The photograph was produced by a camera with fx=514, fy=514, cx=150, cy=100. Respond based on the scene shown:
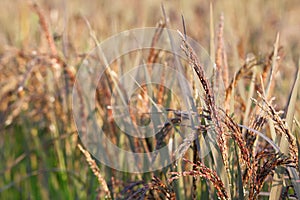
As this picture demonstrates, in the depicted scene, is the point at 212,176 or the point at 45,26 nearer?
the point at 212,176

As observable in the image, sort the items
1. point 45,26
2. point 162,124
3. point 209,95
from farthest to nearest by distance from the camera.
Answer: point 45,26
point 162,124
point 209,95

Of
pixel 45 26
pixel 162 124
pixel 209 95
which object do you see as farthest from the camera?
pixel 45 26

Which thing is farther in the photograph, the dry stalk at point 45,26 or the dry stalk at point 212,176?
the dry stalk at point 45,26

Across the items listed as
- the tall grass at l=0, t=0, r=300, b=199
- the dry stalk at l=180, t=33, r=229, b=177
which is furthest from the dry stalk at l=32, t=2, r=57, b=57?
the dry stalk at l=180, t=33, r=229, b=177

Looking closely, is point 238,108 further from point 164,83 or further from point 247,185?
point 247,185

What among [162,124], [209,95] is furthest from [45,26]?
[209,95]

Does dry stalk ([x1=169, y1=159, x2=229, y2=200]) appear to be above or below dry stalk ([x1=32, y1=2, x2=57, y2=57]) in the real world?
below

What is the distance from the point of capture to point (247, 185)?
1.10 meters

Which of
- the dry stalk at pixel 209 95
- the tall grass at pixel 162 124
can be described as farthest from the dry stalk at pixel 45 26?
the dry stalk at pixel 209 95

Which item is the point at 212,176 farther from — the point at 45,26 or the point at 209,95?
the point at 45,26

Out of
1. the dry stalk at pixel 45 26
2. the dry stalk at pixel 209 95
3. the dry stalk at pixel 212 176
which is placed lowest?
the dry stalk at pixel 212 176

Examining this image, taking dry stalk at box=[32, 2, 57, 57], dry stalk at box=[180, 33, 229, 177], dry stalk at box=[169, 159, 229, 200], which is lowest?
dry stalk at box=[169, 159, 229, 200]

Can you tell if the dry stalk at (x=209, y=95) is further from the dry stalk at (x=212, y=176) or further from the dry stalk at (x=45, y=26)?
the dry stalk at (x=45, y=26)

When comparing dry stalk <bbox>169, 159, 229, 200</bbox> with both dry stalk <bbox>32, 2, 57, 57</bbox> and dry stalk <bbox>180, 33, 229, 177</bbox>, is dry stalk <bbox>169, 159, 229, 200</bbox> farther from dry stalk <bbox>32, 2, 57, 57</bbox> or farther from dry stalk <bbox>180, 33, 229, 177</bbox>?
dry stalk <bbox>32, 2, 57, 57</bbox>
